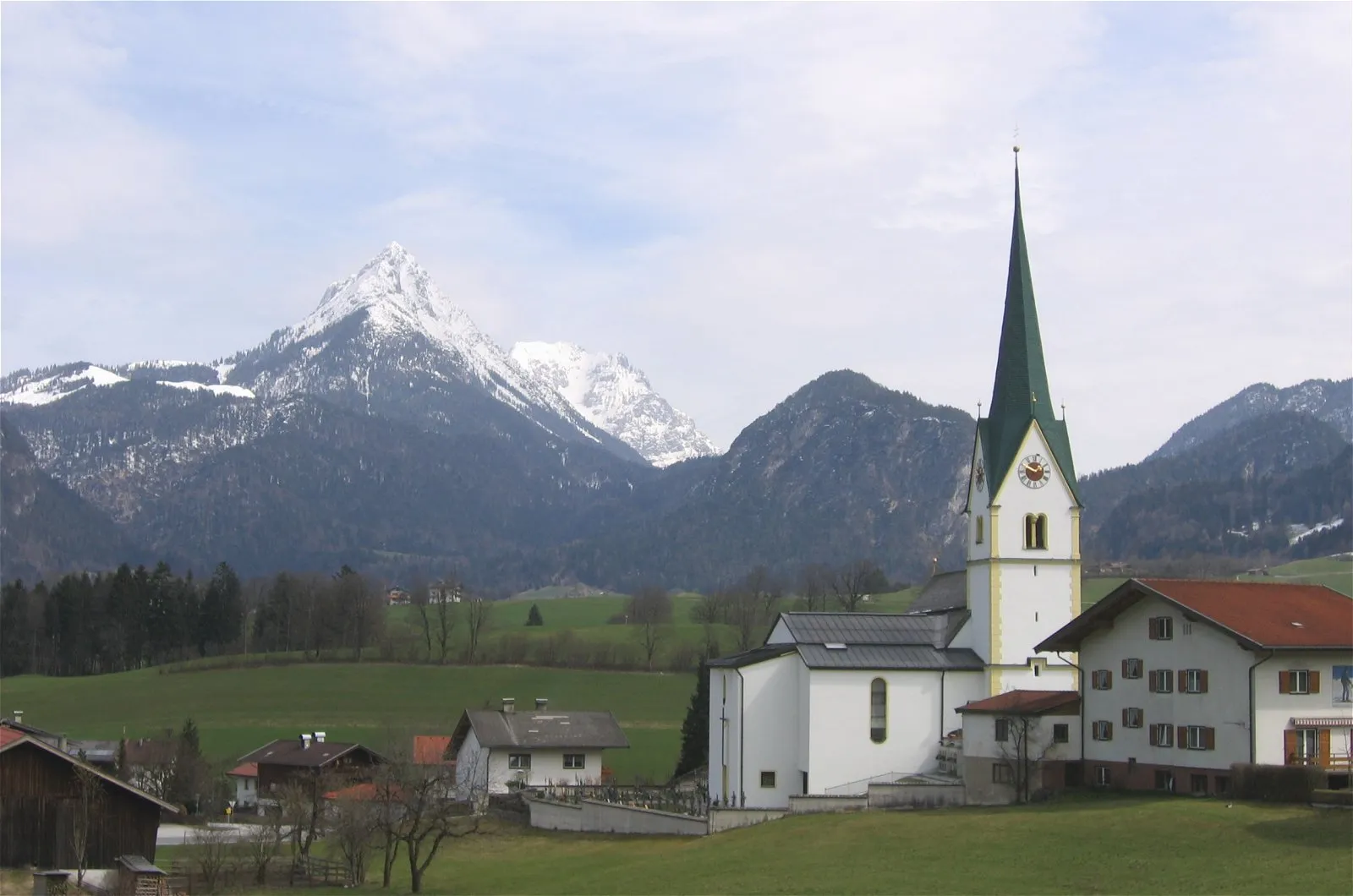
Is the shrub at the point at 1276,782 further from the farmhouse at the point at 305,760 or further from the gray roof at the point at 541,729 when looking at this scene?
the farmhouse at the point at 305,760

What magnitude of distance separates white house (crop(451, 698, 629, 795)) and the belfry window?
24501mm

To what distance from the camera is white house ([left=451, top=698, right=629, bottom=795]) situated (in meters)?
84.5

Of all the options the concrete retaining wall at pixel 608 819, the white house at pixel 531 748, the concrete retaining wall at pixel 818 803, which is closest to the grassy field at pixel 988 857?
the concrete retaining wall at pixel 608 819

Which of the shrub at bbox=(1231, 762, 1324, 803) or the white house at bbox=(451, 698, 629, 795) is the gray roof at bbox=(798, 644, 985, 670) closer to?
the white house at bbox=(451, 698, 629, 795)

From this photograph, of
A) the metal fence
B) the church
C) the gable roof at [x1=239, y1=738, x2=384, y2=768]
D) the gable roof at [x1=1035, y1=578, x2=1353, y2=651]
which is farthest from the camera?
the gable roof at [x1=239, y1=738, x2=384, y2=768]

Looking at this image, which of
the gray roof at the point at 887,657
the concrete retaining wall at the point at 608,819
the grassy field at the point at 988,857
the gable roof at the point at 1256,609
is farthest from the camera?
the gray roof at the point at 887,657

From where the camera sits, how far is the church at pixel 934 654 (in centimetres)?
6931

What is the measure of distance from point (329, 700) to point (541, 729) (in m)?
48.3

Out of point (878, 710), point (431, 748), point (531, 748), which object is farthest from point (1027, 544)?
point (431, 748)

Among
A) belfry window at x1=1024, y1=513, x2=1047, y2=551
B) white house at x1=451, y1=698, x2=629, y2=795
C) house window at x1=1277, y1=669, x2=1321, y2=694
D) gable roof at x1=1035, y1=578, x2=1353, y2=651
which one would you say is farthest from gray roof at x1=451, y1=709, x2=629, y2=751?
house window at x1=1277, y1=669, x2=1321, y2=694

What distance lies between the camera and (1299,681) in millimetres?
51000

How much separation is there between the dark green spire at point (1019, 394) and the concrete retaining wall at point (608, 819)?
20.3 metres

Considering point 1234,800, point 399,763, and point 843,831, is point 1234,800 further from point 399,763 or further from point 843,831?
point 399,763

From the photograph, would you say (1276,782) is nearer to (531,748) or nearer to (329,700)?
(531,748)
